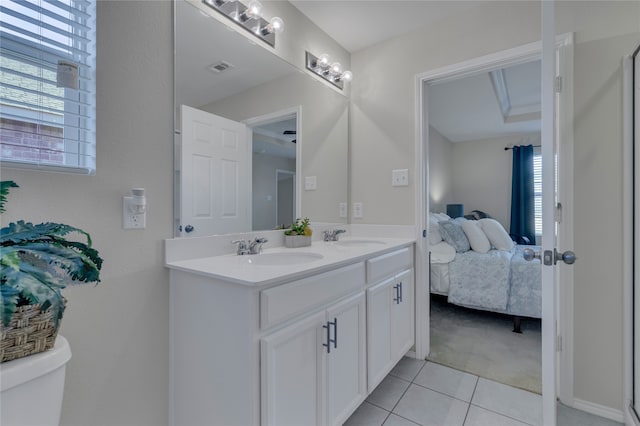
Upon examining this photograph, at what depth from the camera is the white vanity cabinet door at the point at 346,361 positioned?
1260 millimetres

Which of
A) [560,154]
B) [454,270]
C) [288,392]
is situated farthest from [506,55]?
[288,392]

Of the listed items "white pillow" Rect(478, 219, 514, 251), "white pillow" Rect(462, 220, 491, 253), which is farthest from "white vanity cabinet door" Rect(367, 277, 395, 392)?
"white pillow" Rect(478, 219, 514, 251)

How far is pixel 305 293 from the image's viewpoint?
112cm

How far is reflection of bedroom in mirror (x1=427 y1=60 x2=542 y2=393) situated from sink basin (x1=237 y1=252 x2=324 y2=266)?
134 centimetres

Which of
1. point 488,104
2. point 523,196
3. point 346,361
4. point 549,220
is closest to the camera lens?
point 549,220

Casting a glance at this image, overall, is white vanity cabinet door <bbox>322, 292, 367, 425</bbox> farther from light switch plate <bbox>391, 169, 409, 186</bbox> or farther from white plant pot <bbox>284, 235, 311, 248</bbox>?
light switch plate <bbox>391, 169, 409, 186</bbox>

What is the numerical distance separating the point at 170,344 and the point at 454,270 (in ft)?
7.79

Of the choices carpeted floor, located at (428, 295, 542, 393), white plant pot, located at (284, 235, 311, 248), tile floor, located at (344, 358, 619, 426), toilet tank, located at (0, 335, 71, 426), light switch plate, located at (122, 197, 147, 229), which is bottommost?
tile floor, located at (344, 358, 619, 426)

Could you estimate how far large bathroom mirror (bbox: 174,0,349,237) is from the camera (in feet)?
4.41

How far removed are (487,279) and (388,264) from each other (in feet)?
4.53

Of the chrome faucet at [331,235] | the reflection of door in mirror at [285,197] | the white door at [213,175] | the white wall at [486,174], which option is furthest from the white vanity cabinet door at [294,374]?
the white wall at [486,174]

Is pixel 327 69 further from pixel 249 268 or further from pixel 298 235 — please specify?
pixel 249 268

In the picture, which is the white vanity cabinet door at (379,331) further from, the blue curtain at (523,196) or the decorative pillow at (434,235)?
the blue curtain at (523,196)

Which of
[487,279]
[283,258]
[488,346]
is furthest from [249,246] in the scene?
[487,279]
